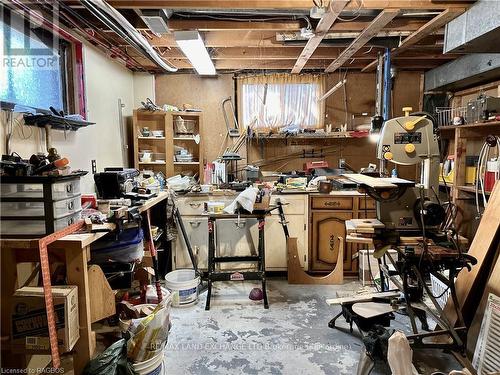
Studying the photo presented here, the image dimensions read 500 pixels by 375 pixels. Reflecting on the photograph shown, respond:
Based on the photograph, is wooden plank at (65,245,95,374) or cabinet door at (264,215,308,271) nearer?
wooden plank at (65,245,95,374)

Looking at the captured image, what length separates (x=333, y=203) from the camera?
11.7 ft

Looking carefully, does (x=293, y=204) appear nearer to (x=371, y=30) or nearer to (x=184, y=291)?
(x=184, y=291)

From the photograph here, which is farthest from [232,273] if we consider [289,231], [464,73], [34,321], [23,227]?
[464,73]

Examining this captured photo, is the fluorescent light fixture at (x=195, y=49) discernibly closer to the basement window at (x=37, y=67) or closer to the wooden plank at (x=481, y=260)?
the basement window at (x=37, y=67)

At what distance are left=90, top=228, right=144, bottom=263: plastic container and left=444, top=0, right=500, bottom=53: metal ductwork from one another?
2.57m

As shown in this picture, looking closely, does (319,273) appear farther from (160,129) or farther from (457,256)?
(160,129)

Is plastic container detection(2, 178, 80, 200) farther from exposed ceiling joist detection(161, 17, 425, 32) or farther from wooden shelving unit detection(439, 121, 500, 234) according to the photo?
wooden shelving unit detection(439, 121, 500, 234)

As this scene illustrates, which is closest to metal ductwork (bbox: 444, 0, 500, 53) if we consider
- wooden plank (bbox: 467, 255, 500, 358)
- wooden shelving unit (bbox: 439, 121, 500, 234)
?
wooden shelving unit (bbox: 439, 121, 500, 234)

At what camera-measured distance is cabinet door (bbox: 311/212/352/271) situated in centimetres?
359

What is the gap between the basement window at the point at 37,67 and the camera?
6.61 feet

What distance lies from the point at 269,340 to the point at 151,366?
97cm

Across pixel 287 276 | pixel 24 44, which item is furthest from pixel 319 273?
pixel 24 44

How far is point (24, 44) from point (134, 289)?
182 centimetres

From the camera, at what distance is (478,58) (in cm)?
312
